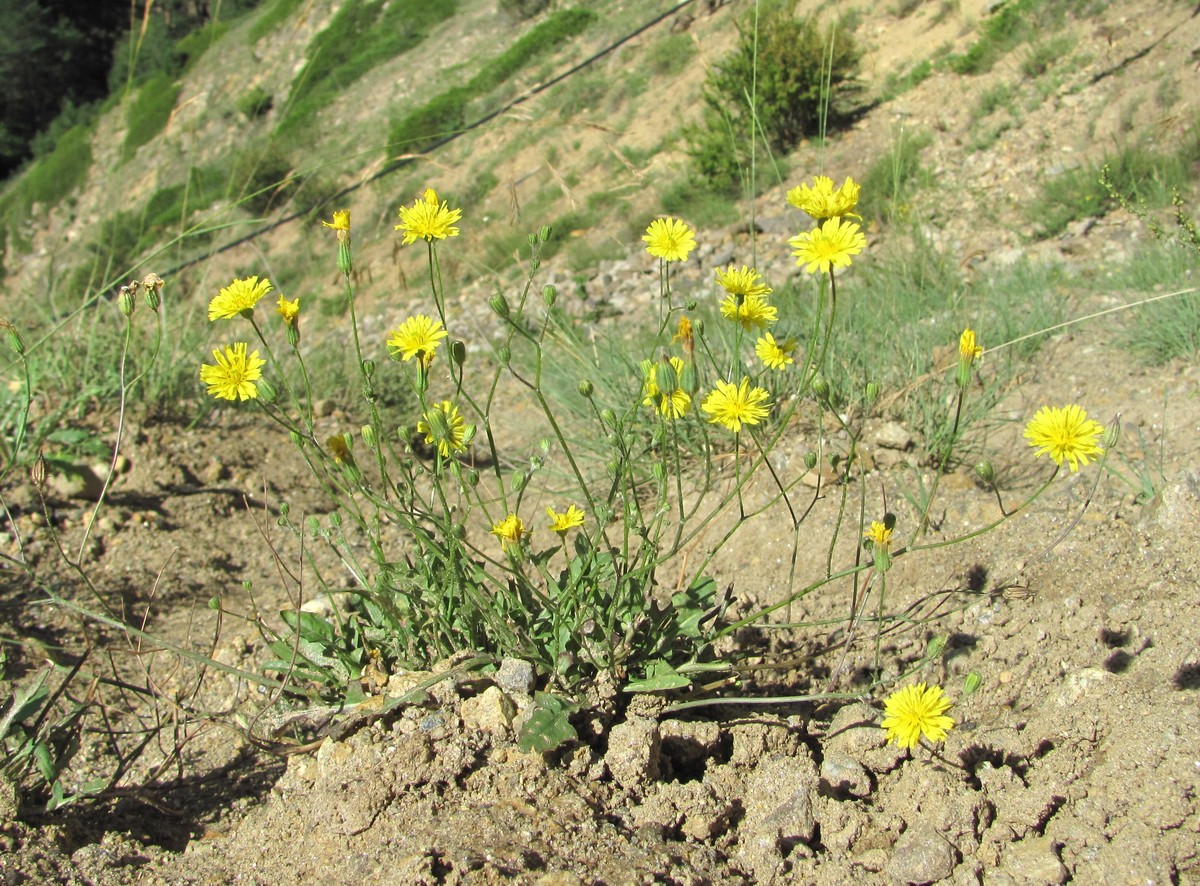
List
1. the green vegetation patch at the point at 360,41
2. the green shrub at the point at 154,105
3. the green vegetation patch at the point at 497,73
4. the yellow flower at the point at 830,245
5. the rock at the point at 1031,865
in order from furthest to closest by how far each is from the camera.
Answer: the green shrub at the point at 154,105 < the green vegetation patch at the point at 360,41 < the green vegetation patch at the point at 497,73 < the yellow flower at the point at 830,245 < the rock at the point at 1031,865

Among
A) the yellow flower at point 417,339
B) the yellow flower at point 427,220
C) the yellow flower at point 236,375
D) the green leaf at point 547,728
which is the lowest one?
the green leaf at point 547,728

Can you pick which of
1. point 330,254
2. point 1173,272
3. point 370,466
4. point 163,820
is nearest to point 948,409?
point 1173,272

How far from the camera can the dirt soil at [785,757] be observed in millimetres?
1391

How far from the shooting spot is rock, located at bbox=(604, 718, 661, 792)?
5.15 feet

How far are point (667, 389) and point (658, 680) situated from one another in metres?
0.53

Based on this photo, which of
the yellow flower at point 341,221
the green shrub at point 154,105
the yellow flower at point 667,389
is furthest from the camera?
the green shrub at point 154,105

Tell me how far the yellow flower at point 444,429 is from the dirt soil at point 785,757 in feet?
1.31

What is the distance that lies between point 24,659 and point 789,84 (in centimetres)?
698

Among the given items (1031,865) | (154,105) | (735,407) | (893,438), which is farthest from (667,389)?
(154,105)

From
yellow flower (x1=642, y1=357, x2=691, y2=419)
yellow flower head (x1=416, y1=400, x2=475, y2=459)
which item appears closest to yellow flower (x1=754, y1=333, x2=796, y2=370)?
yellow flower (x1=642, y1=357, x2=691, y2=419)

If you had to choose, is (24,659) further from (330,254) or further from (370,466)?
→ (330,254)

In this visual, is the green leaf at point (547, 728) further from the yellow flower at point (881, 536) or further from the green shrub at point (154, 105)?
the green shrub at point (154, 105)

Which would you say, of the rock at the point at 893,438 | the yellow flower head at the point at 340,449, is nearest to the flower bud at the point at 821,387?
the yellow flower head at the point at 340,449

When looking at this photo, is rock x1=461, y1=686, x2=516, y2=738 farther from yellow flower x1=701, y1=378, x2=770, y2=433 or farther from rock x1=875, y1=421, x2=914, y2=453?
rock x1=875, y1=421, x2=914, y2=453
